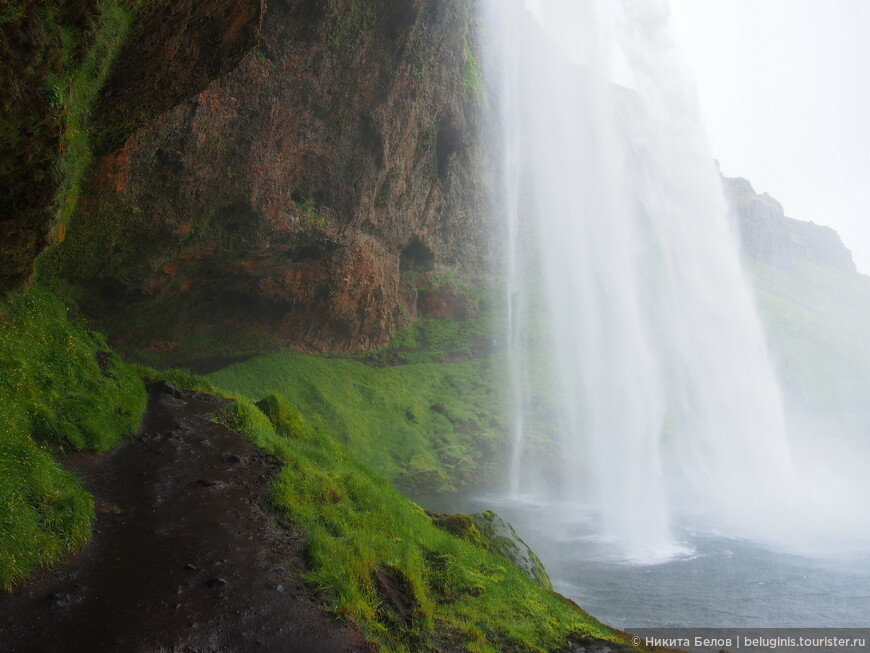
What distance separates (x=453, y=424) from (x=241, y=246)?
18162 mm

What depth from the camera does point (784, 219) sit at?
378 feet

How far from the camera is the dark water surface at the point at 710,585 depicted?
578 inches

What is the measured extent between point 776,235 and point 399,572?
121 metres

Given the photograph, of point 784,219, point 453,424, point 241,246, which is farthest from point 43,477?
point 784,219

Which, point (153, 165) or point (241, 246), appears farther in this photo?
point (241, 246)

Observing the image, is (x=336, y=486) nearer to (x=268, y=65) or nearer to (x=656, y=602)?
(x=656, y=602)

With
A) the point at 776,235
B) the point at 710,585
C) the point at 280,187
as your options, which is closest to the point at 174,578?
the point at 710,585

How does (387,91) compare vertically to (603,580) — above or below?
above

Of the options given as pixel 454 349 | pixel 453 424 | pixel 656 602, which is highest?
pixel 454 349

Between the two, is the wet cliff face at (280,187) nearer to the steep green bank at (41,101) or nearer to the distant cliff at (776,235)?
the steep green bank at (41,101)

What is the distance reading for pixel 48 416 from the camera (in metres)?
8.38

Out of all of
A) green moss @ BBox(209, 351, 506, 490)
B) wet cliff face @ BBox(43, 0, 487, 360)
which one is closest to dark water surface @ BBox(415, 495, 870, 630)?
green moss @ BBox(209, 351, 506, 490)

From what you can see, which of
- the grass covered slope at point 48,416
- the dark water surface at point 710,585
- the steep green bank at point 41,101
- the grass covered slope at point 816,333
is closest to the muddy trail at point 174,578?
the grass covered slope at point 48,416

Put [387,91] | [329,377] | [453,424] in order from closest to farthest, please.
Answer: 1. [387,91]
2. [329,377]
3. [453,424]
